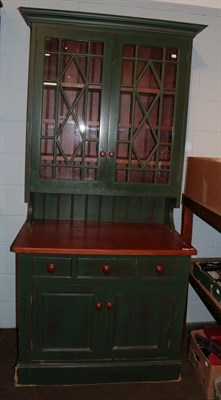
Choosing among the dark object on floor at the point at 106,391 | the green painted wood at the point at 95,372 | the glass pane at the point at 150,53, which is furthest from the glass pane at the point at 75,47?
the dark object on floor at the point at 106,391

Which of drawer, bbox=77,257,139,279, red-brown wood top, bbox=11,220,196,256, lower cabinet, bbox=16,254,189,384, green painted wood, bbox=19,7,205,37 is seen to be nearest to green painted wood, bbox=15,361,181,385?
lower cabinet, bbox=16,254,189,384

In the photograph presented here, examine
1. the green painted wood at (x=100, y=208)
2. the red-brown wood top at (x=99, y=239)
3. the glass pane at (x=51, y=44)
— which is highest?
the glass pane at (x=51, y=44)

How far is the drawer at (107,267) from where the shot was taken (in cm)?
177

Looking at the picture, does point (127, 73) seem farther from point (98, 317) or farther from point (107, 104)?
point (98, 317)

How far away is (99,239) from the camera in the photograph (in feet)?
6.21

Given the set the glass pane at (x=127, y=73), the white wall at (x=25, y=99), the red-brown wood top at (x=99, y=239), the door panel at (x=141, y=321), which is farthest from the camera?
the white wall at (x=25, y=99)

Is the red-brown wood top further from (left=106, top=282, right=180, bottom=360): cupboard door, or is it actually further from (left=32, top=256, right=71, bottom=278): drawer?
(left=106, top=282, right=180, bottom=360): cupboard door

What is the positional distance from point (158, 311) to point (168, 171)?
81cm

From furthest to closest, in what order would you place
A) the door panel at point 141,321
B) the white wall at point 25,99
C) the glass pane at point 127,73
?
the white wall at point 25,99
the glass pane at point 127,73
the door panel at point 141,321

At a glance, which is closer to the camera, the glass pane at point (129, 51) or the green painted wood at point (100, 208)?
the glass pane at point (129, 51)

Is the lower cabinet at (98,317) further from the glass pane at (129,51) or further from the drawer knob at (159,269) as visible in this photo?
the glass pane at (129,51)

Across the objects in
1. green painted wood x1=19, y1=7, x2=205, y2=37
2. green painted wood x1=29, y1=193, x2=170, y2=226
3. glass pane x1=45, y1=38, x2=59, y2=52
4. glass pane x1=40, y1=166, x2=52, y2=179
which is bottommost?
green painted wood x1=29, y1=193, x2=170, y2=226

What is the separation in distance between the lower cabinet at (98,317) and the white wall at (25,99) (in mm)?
622

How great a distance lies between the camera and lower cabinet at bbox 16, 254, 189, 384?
178 centimetres
